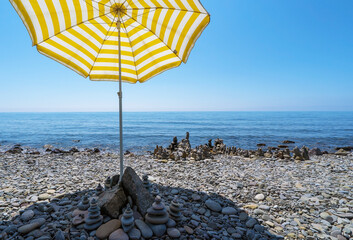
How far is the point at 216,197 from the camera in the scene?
5102mm

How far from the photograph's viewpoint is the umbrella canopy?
3100mm

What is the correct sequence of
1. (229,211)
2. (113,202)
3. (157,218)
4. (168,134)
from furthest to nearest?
1. (168,134)
2. (229,211)
3. (113,202)
4. (157,218)

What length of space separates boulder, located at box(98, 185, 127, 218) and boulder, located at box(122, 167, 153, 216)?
0.47 feet

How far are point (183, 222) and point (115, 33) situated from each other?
4302 millimetres

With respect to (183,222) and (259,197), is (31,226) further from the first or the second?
(259,197)

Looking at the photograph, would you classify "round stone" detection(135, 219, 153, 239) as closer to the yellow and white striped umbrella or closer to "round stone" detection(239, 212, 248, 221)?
"round stone" detection(239, 212, 248, 221)

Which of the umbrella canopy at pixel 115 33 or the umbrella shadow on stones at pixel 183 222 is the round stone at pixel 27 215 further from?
the umbrella canopy at pixel 115 33

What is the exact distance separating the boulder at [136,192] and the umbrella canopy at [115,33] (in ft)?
0.79

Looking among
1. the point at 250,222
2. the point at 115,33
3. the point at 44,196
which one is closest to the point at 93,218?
the point at 44,196

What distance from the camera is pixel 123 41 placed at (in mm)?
4219

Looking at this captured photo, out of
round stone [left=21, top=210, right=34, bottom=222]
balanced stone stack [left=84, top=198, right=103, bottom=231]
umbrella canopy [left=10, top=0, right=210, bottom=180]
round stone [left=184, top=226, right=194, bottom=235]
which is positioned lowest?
round stone [left=184, top=226, right=194, bottom=235]

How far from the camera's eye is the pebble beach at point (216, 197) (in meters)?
3.50

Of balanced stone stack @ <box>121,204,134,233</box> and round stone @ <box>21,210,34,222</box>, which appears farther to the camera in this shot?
round stone @ <box>21,210,34,222</box>

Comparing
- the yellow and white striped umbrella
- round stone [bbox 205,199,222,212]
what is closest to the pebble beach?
round stone [bbox 205,199,222,212]
